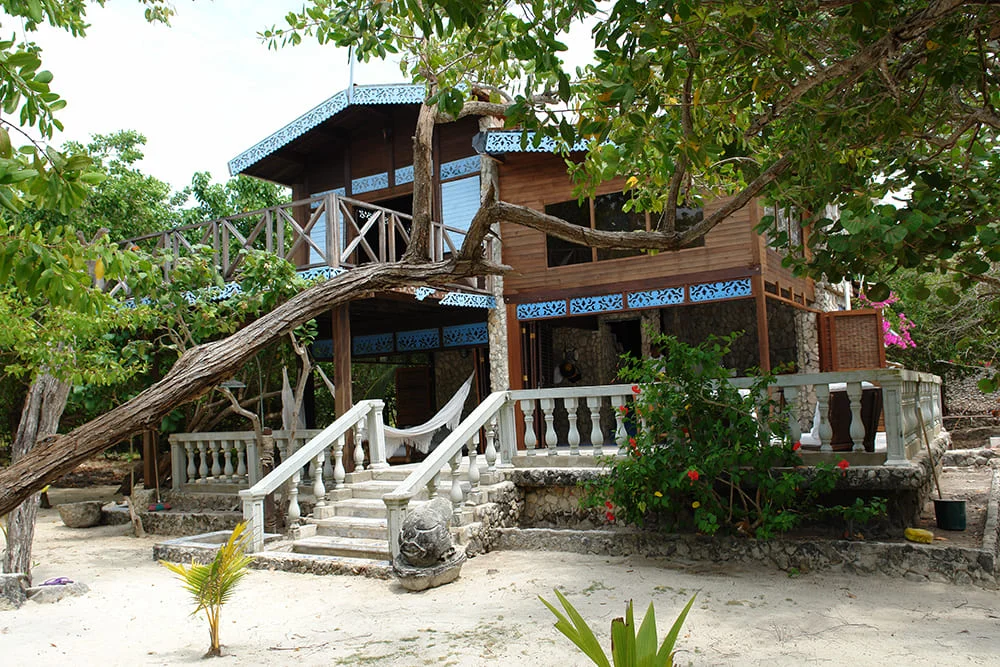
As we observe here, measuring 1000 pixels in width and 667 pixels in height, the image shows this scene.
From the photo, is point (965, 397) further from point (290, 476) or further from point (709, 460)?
point (290, 476)

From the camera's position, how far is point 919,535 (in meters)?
6.00

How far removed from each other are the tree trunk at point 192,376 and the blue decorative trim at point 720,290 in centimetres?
757

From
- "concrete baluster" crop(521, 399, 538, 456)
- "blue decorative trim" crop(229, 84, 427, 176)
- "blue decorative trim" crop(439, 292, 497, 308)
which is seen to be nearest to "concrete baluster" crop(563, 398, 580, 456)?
"concrete baluster" crop(521, 399, 538, 456)

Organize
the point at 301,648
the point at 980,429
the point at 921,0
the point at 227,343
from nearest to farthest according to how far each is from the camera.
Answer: the point at 227,343, the point at 921,0, the point at 301,648, the point at 980,429

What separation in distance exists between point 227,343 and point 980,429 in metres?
16.0

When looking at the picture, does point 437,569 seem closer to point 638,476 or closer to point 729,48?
point 638,476

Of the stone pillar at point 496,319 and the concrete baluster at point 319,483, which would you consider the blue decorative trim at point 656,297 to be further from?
the concrete baluster at point 319,483

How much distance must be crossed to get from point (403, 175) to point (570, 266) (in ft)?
10.9

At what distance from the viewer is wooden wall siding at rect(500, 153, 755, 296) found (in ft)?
34.3

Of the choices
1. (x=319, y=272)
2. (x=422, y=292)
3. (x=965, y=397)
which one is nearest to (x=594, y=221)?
(x=422, y=292)

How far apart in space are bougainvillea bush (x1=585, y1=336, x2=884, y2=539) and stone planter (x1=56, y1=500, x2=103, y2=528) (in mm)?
8209

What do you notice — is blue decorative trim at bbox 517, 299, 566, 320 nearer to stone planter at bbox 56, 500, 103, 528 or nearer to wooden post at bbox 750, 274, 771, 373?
wooden post at bbox 750, 274, 771, 373

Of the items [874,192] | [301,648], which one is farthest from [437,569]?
[874,192]

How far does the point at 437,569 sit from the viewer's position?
20.4 feet
